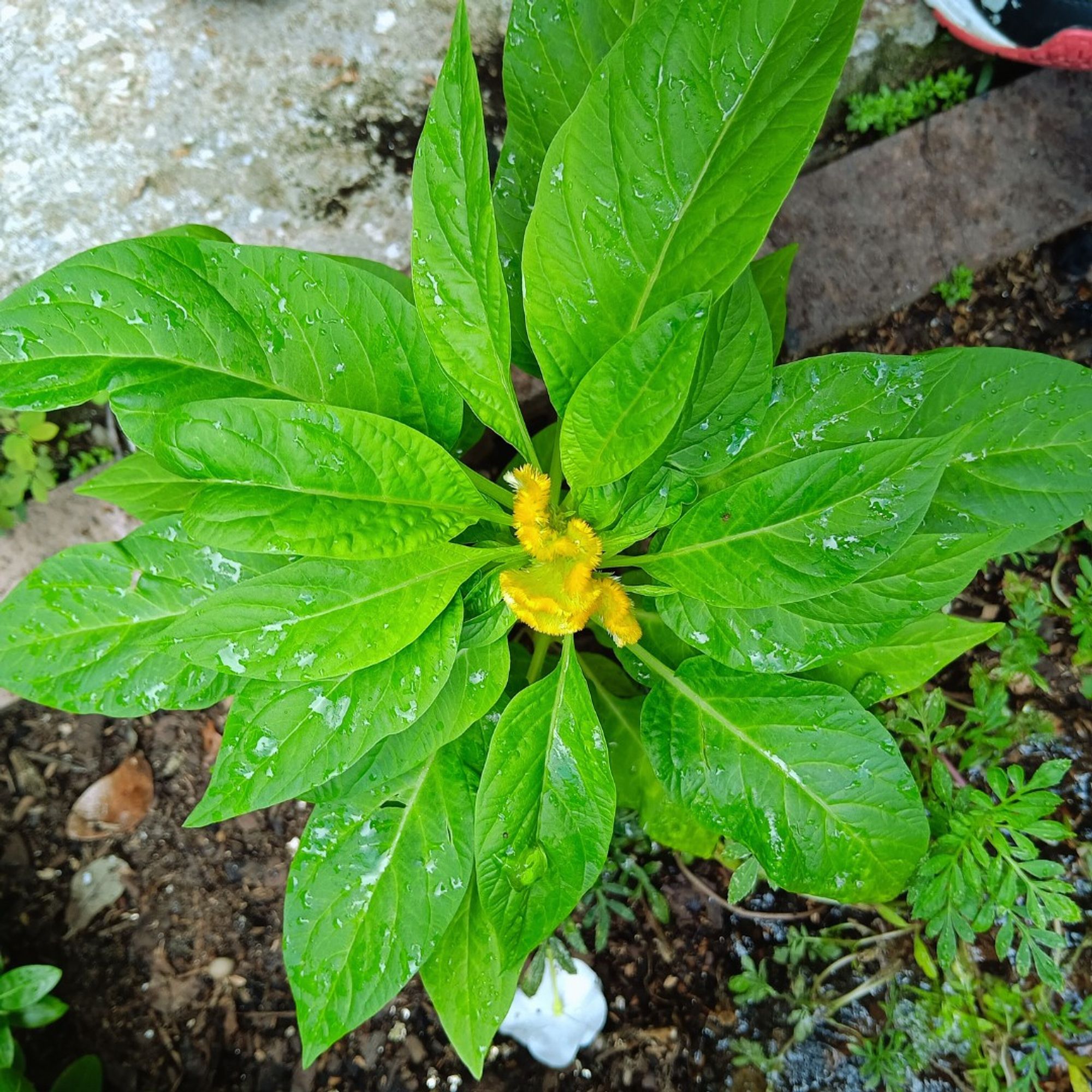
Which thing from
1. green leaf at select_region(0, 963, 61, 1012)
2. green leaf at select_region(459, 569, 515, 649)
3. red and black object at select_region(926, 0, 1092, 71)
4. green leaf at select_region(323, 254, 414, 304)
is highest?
green leaf at select_region(323, 254, 414, 304)

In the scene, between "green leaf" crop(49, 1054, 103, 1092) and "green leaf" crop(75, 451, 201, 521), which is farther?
"green leaf" crop(49, 1054, 103, 1092)

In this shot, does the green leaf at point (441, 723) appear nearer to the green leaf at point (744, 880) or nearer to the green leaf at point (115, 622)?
the green leaf at point (115, 622)

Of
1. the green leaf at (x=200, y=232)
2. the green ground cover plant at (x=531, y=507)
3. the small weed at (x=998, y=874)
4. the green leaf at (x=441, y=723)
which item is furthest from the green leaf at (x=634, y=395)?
the small weed at (x=998, y=874)

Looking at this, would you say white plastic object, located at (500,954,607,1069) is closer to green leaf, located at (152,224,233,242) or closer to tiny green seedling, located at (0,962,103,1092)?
tiny green seedling, located at (0,962,103,1092)

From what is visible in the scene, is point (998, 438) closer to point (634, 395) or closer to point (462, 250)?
point (634, 395)

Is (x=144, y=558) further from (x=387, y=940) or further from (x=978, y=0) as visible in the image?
(x=978, y=0)

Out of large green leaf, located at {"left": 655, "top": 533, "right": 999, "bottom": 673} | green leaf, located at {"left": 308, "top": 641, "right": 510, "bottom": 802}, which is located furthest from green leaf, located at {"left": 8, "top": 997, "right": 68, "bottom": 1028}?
large green leaf, located at {"left": 655, "top": 533, "right": 999, "bottom": 673}
